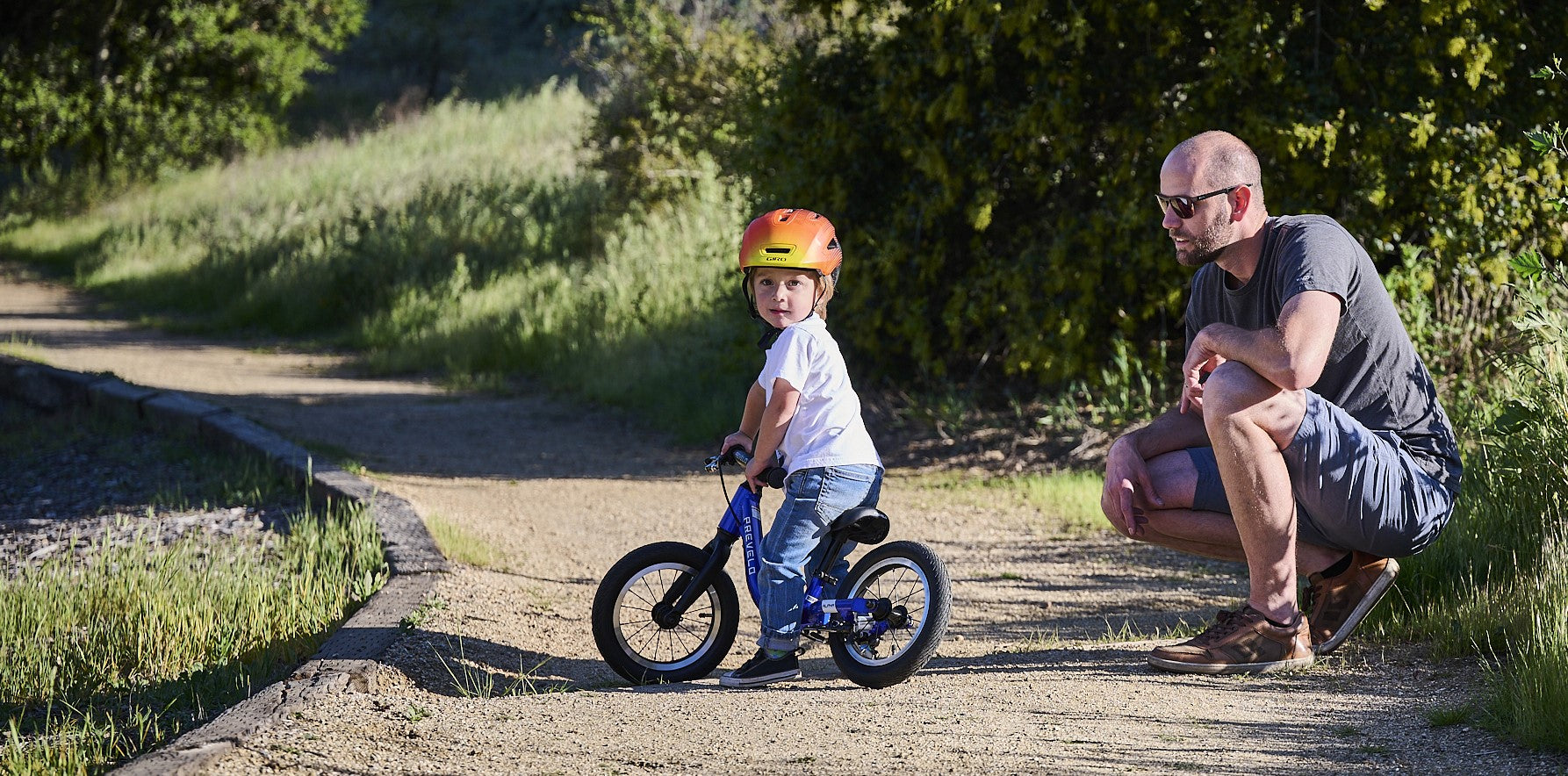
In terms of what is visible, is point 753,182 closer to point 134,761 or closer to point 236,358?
point 236,358

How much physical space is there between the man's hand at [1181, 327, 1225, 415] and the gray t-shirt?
14 cm

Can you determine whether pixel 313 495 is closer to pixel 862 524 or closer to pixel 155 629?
pixel 155 629

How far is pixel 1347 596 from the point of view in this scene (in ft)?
13.8

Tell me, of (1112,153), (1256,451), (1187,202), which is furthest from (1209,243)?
(1112,153)

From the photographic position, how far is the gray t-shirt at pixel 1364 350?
13.1 ft

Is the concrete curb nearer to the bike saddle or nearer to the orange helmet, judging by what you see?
the bike saddle

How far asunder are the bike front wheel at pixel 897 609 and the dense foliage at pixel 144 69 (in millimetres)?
20962

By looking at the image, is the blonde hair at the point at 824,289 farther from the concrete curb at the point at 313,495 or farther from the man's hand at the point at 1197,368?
the concrete curb at the point at 313,495

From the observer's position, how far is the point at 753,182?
9.59m

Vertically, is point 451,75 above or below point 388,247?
above

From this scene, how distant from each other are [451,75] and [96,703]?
31.7m

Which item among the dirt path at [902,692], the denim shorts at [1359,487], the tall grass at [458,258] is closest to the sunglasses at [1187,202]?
the denim shorts at [1359,487]

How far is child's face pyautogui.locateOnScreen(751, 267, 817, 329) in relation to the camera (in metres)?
4.34

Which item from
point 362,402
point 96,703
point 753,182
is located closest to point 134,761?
point 96,703
